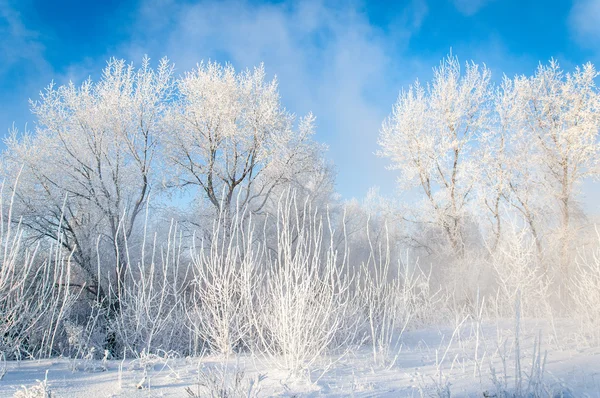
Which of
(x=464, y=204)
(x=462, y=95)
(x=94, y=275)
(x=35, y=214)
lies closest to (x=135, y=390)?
(x=94, y=275)

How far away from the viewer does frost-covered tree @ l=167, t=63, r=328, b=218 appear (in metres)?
16.2

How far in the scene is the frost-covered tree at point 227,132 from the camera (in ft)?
53.0

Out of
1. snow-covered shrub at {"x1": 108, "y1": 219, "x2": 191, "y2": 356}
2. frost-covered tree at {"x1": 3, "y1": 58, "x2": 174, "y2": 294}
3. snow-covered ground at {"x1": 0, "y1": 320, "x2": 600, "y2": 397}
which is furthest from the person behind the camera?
frost-covered tree at {"x1": 3, "y1": 58, "x2": 174, "y2": 294}

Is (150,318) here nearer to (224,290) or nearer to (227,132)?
Answer: (224,290)

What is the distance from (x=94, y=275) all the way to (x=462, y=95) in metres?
17.2

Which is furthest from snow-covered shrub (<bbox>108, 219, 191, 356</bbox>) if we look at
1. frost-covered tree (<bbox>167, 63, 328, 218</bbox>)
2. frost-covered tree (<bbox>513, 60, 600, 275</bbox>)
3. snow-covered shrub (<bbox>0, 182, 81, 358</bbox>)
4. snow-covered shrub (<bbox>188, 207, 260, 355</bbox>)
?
frost-covered tree (<bbox>513, 60, 600, 275</bbox>)

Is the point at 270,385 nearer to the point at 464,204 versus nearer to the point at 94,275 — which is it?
the point at 94,275

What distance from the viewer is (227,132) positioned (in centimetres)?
1600

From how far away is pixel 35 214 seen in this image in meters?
14.2

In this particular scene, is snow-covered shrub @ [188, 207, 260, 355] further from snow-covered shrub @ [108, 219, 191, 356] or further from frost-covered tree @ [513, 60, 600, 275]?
frost-covered tree @ [513, 60, 600, 275]

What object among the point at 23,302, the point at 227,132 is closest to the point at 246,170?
the point at 227,132

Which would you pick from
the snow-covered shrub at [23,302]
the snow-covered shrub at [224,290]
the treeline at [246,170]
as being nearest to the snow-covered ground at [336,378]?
the snow-covered shrub at [224,290]

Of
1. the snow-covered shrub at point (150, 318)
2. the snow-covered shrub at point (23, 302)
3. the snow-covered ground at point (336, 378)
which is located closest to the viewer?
the snow-covered ground at point (336, 378)

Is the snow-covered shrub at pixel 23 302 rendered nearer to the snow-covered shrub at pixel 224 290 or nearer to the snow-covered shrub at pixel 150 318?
the snow-covered shrub at pixel 150 318
